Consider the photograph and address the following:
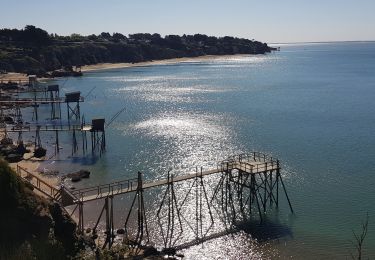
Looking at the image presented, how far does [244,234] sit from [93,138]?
3857cm

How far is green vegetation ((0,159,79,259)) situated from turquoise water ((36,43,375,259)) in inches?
379

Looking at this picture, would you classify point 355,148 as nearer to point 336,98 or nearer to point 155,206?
point 155,206

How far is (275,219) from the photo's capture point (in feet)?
127

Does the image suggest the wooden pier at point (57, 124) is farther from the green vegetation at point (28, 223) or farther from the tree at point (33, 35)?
the tree at point (33, 35)

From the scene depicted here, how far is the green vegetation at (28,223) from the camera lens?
26.8 m

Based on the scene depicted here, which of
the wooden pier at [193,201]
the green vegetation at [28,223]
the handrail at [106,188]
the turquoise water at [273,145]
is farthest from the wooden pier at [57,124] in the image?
the green vegetation at [28,223]

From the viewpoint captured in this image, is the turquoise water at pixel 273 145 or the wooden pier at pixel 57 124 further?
the wooden pier at pixel 57 124

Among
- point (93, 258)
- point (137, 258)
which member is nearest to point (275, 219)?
point (137, 258)

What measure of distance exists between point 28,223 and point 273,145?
40.8 metres

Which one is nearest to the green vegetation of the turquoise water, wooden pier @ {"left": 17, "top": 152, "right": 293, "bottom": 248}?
wooden pier @ {"left": 17, "top": 152, "right": 293, "bottom": 248}

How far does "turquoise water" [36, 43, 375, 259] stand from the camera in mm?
35250

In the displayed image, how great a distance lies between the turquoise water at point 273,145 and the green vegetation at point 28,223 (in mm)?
9620

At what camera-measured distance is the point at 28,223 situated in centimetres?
2847

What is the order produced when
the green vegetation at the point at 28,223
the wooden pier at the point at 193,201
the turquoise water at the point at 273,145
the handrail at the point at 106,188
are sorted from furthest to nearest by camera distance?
the handrail at the point at 106,188 < the turquoise water at the point at 273,145 < the wooden pier at the point at 193,201 < the green vegetation at the point at 28,223
